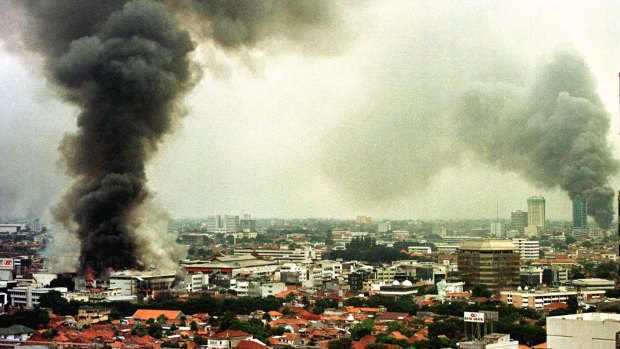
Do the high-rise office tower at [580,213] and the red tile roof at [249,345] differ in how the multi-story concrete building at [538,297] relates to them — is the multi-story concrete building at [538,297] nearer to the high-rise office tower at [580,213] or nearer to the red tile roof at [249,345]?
the red tile roof at [249,345]

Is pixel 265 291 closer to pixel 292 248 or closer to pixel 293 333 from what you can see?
pixel 293 333

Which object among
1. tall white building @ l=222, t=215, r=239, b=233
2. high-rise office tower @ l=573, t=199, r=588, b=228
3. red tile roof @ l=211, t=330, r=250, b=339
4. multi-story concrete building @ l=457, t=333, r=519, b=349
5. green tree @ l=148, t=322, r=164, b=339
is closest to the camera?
multi-story concrete building @ l=457, t=333, r=519, b=349

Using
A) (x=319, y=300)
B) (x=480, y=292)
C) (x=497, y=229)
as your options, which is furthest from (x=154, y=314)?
(x=497, y=229)

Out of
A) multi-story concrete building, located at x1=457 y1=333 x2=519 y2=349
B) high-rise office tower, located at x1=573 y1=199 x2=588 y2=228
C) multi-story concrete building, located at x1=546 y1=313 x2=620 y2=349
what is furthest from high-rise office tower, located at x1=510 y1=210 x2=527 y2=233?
multi-story concrete building, located at x1=546 y1=313 x2=620 y2=349

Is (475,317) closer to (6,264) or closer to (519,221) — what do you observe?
(6,264)

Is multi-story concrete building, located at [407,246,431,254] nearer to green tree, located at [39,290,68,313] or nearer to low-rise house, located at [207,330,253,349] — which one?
green tree, located at [39,290,68,313]

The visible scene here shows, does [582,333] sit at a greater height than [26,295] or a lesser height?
greater

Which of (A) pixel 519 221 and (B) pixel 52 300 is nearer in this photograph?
(B) pixel 52 300
